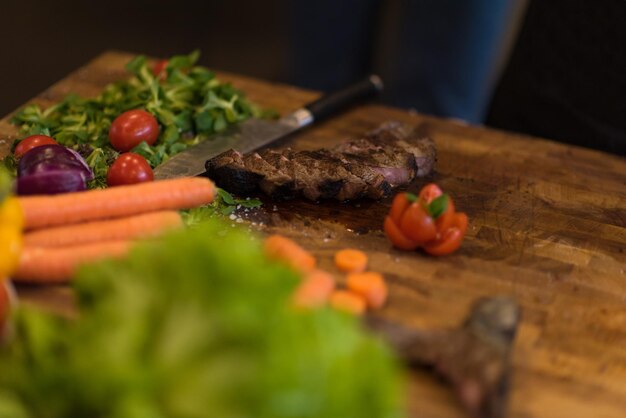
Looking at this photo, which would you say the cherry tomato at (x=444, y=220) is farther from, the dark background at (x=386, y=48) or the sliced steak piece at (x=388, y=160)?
the dark background at (x=386, y=48)

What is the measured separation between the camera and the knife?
3283 mm

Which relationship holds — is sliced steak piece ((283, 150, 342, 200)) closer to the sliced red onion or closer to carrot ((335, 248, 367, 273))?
carrot ((335, 248, 367, 273))

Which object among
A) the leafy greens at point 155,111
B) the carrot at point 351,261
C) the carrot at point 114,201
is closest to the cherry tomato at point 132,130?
the leafy greens at point 155,111

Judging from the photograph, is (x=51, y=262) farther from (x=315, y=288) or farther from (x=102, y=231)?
(x=315, y=288)

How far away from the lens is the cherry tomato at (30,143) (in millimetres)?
3273

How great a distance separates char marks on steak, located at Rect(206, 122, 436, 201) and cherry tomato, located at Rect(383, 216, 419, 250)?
30 centimetres

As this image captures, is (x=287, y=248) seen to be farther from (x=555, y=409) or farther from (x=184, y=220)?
(x=555, y=409)

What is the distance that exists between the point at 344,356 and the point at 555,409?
0.86 metres

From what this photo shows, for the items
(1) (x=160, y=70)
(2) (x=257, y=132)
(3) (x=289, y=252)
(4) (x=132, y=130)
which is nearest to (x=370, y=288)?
(3) (x=289, y=252)

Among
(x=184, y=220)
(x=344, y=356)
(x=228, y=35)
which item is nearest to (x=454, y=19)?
(x=228, y=35)

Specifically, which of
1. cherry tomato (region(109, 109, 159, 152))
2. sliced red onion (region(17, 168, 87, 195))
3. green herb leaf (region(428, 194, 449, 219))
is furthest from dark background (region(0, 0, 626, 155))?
sliced red onion (region(17, 168, 87, 195))

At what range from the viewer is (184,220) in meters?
2.91

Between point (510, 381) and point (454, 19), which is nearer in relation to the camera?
point (510, 381)

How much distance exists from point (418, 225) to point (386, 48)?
3.86 m
